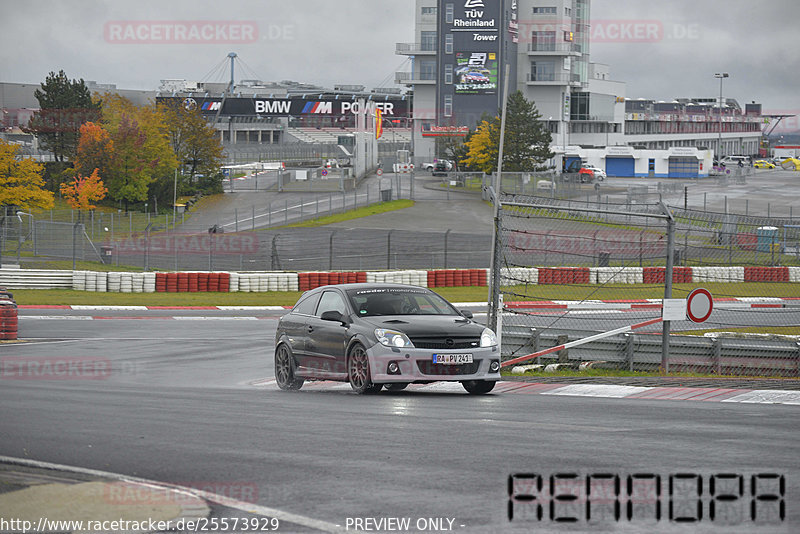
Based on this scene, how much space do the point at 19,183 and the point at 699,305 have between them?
49832 mm

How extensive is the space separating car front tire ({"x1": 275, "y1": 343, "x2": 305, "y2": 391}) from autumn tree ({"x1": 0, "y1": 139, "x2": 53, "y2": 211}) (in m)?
44.0

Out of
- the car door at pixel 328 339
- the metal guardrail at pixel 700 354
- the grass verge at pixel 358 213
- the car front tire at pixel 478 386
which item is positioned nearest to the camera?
the car front tire at pixel 478 386

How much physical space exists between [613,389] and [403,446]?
5.64m

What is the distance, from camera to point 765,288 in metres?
40.2

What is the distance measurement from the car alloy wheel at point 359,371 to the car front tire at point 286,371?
163 centimetres

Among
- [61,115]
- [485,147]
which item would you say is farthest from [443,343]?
[485,147]

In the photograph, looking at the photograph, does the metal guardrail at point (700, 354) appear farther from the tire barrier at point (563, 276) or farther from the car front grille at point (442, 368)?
the tire barrier at point (563, 276)

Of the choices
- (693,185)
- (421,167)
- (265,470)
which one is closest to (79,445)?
(265,470)

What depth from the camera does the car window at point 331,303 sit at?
14491mm

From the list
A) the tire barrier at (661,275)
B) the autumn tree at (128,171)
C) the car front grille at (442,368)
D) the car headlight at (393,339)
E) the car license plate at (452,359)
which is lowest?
the tire barrier at (661,275)

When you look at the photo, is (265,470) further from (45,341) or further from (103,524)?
(45,341)

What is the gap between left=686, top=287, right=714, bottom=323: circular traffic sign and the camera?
1449cm

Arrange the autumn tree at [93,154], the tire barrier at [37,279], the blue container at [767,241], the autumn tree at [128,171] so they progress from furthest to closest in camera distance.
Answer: the autumn tree at [128,171], the autumn tree at [93,154], the tire barrier at [37,279], the blue container at [767,241]

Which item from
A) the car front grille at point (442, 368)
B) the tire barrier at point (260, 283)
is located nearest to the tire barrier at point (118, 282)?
the tire barrier at point (260, 283)
